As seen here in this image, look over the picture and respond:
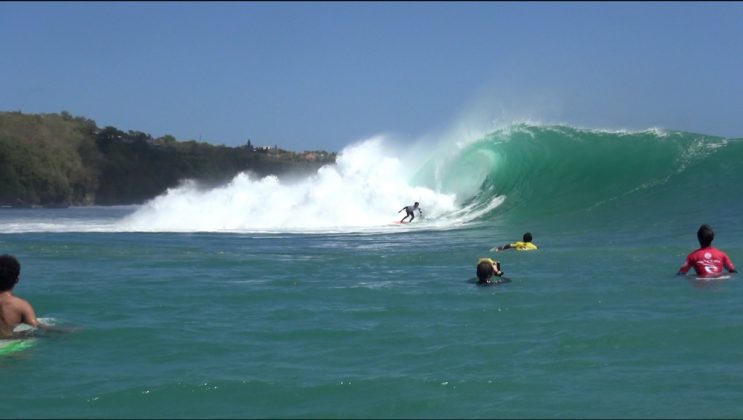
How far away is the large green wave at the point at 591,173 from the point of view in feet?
80.4

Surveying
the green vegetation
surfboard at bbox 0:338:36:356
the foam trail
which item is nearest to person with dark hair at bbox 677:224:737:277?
surfboard at bbox 0:338:36:356

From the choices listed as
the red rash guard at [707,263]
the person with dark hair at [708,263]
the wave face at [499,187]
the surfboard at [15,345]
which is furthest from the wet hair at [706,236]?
the wave face at [499,187]

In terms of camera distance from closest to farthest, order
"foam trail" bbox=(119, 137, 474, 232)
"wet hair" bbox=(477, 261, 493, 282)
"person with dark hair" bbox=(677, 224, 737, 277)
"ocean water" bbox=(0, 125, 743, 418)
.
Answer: "ocean water" bbox=(0, 125, 743, 418)
"wet hair" bbox=(477, 261, 493, 282)
"person with dark hair" bbox=(677, 224, 737, 277)
"foam trail" bbox=(119, 137, 474, 232)

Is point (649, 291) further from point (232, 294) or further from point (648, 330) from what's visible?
point (232, 294)

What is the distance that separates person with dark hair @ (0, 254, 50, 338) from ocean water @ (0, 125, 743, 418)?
1.35 ft

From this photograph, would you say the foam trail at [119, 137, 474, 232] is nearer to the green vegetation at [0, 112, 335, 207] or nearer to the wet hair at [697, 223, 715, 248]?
the wet hair at [697, 223, 715, 248]

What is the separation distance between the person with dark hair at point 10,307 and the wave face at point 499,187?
16510 millimetres

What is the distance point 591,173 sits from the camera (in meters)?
29.1

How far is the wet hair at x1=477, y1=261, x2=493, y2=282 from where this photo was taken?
432 inches

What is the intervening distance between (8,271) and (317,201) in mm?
24471

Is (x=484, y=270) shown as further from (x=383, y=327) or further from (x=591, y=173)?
(x=591, y=173)

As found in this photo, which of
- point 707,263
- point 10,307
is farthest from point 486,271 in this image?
point 10,307

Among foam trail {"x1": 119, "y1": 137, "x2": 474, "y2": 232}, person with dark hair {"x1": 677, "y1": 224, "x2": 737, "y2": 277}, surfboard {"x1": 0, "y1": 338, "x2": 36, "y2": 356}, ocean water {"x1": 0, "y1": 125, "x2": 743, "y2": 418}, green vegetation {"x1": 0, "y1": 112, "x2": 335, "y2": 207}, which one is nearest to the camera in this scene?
ocean water {"x1": 0, "y1": 125, "x2": 743, "y2": 418}

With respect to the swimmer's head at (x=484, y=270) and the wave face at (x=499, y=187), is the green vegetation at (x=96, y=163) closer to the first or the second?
the wave face at (x=499, y=187)
